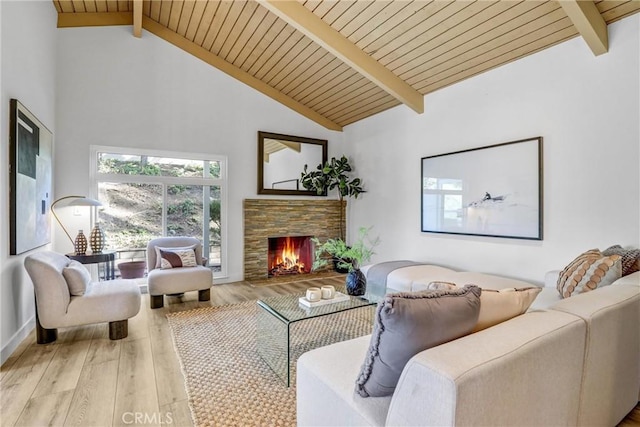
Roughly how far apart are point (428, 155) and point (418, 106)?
2.39ft

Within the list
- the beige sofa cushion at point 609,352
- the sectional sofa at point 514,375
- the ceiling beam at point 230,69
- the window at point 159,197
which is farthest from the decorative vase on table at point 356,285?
the ceiling beam at point 230,69

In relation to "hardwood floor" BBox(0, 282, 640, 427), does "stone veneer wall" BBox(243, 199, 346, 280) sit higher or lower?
higher

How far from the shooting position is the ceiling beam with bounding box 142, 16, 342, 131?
485cm

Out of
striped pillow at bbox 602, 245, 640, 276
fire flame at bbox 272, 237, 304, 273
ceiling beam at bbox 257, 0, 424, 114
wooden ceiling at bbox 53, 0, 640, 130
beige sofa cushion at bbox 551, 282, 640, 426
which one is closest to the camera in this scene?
beige sofa cushion at bbox 551, 282, 640, 426

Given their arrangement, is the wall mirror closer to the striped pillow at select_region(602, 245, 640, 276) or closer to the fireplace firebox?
the fireplace firebox

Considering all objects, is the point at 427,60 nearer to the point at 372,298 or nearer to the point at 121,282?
the point at 372,298

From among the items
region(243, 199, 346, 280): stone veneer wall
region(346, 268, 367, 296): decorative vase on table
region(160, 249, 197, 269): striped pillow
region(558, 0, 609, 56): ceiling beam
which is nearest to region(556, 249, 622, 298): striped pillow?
region(346, 268, 367, 296): decorative vase on table

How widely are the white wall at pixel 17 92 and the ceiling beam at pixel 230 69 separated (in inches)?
53.5

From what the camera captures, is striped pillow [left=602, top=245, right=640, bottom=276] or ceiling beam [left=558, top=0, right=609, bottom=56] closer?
striped pillow [left=602, top=245, right=640, bottom=276]

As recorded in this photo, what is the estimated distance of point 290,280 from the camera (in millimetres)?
5516

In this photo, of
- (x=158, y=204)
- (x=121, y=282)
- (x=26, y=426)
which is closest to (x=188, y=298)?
(x=121, y=282)

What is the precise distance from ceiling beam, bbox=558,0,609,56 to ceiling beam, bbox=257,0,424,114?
197 cm

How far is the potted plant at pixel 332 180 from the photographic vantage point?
19.4 ft

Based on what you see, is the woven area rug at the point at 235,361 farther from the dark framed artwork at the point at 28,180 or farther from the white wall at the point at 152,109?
the white wall at the point at 152,109
